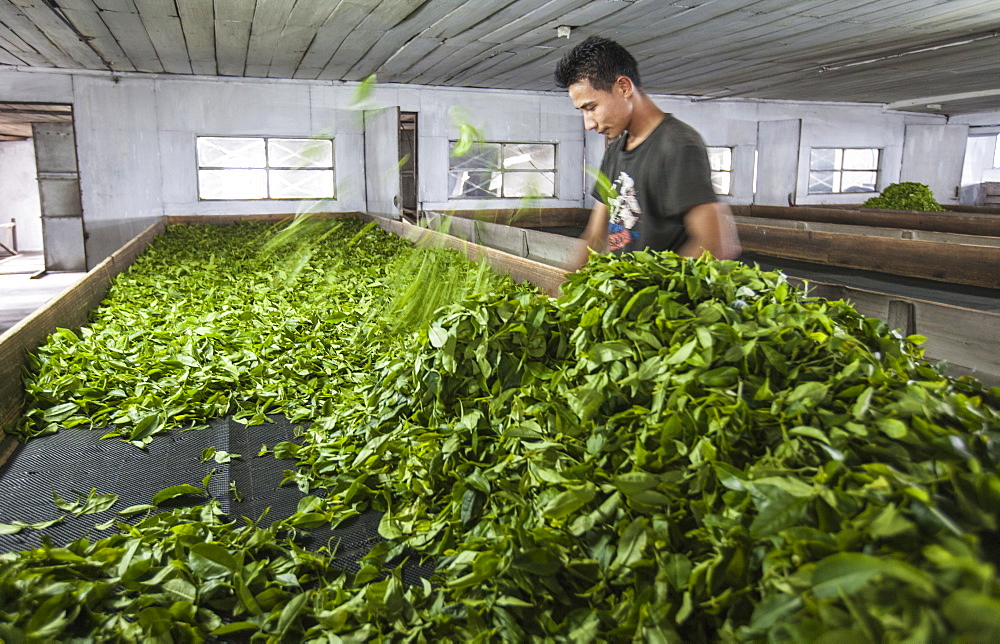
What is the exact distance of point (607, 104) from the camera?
2127 mm

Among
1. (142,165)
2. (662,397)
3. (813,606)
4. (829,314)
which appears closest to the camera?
(813,606)

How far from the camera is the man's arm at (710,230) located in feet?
6.24

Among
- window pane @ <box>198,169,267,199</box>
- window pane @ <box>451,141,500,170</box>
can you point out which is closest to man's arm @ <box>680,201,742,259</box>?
window pane @ <box>451,141,500,170</box>

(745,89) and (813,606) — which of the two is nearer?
(813,606)

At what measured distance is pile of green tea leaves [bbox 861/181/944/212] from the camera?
834 centimetres

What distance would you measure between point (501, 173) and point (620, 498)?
7888 millimetres

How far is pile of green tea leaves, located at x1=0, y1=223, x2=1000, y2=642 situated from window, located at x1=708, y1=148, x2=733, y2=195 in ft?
31.4

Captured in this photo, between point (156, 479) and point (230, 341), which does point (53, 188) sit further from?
point (156, 479)

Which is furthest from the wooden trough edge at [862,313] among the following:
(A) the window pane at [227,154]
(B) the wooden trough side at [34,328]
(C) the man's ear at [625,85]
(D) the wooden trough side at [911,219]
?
(A) the window pane at [227,154]

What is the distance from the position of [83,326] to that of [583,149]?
7581 millimetres

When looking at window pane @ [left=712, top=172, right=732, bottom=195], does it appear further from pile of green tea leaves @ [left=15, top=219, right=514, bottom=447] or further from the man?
the man

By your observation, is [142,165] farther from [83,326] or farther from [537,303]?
[537,303]

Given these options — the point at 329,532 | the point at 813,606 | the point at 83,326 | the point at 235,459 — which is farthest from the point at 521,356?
the point at 83,326

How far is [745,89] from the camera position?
908 cm
